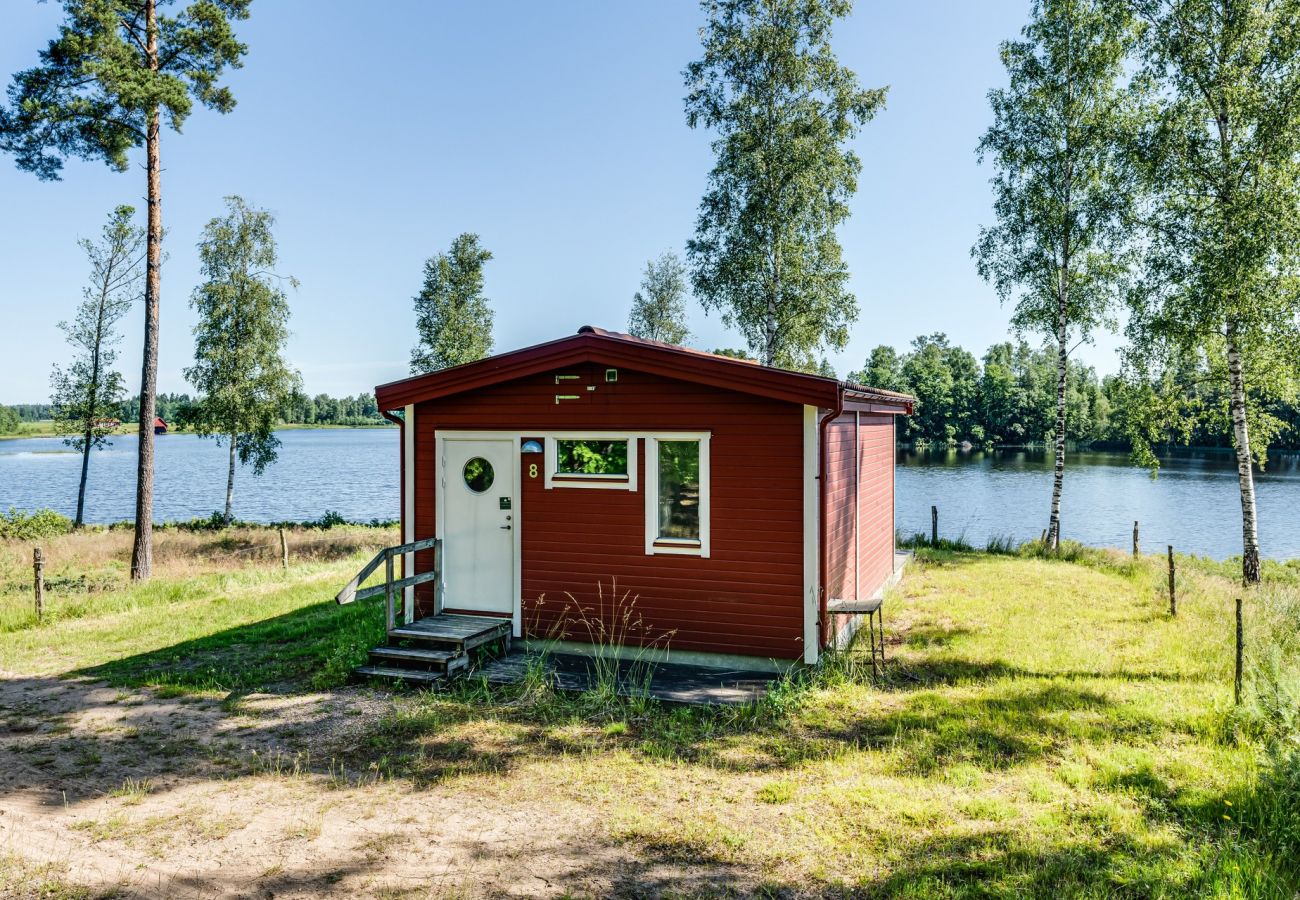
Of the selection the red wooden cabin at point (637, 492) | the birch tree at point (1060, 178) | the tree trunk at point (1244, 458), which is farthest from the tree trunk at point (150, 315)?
the tree trunk at point (1244, 458)

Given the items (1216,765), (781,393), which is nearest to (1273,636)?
(1216,765)

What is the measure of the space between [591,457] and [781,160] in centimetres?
1018

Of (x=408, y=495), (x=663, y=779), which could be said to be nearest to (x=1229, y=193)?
(x=663, y=779)

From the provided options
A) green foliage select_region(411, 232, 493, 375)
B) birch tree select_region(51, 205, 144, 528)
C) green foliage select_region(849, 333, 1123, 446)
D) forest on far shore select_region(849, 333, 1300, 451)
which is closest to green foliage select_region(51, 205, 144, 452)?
birch tree select_region(51, 205, 144, 528)

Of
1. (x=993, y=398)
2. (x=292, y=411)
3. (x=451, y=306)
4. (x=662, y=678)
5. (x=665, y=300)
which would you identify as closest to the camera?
(x=662, y=678)

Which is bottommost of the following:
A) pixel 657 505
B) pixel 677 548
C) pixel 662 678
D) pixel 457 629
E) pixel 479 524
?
pixel 662 678

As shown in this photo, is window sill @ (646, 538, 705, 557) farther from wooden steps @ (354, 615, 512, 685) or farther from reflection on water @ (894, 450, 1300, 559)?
reflection on water @ (894, 450, 1300, 559)

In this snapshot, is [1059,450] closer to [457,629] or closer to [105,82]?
[457,629]

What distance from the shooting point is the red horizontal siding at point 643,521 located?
22.4 ft

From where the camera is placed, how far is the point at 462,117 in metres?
24.2

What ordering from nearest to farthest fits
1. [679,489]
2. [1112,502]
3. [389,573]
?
[389,573] < [679,489] < [1112,502]

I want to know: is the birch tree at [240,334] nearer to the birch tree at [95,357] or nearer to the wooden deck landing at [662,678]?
the birch tree at [95,357]

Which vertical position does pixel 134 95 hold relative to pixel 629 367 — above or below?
above

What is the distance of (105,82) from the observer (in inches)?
474
